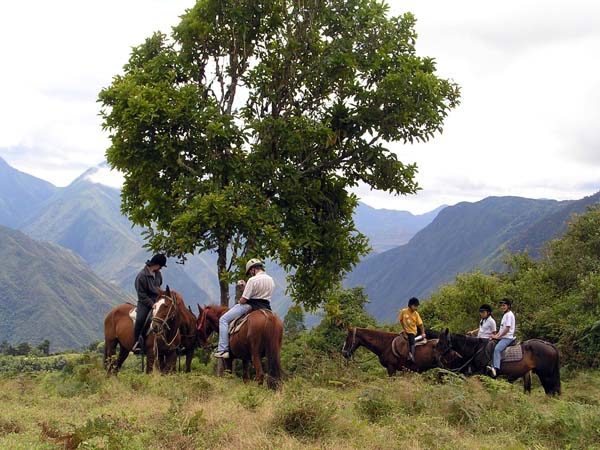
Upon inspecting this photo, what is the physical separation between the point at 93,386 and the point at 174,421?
5311 millimetres

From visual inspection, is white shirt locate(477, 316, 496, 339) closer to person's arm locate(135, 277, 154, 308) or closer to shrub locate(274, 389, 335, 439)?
person's arm locate(135, 277, 154, 308)

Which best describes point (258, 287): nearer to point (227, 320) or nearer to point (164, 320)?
point (227, 320)

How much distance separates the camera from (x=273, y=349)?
12.8 m

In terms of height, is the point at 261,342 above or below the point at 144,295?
below

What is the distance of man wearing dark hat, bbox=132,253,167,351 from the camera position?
1462cm

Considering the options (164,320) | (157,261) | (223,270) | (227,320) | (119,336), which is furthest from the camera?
(223,270)

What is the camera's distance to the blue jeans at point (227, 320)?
13742mm

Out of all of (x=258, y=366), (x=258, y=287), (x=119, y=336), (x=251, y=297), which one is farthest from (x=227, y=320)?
(x=119, y=336)

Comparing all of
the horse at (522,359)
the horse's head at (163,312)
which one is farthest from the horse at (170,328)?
the horse at (522,359)

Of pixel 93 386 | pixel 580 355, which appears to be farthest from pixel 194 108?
pixel 580 355

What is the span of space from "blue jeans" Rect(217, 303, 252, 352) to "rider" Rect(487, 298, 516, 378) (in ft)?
25.4

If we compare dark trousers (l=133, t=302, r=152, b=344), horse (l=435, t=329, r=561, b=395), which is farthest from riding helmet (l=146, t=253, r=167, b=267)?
horse (l=435, t=329, r=561, b=395)

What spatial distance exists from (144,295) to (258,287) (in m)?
3.36

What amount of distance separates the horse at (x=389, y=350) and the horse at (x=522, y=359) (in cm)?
42
